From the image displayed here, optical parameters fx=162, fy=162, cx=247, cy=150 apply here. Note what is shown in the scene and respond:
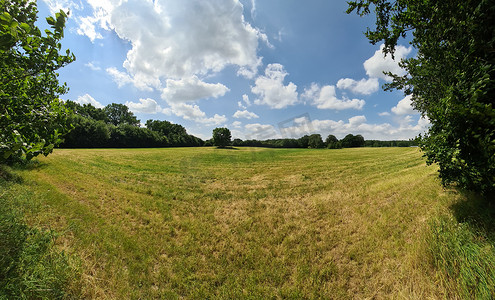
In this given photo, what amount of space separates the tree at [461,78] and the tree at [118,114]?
121m

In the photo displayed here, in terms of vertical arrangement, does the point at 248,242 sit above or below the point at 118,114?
below

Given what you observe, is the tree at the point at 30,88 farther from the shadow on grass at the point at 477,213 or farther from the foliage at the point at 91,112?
the foliage at the point at 91,112

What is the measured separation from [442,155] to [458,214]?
1811mm

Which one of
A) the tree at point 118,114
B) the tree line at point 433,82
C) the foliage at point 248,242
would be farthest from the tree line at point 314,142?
the tree line at point 433,82

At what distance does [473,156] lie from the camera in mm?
3557

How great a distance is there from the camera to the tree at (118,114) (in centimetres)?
9671

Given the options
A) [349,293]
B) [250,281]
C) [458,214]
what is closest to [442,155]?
[458,214]

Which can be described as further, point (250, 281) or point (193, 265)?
point (193, 265)

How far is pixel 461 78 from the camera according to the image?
3.71 m

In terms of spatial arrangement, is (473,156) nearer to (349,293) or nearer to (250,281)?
(349,293)

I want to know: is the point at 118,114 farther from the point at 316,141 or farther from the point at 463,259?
the point at 463,259

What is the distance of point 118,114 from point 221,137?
76529 mm

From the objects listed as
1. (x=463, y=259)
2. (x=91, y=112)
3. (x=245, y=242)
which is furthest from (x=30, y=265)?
(x=91, y=112)

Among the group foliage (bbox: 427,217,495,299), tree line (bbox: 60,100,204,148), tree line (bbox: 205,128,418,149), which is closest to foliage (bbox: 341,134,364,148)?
tree line (bbox: 205,128,418,149)
